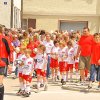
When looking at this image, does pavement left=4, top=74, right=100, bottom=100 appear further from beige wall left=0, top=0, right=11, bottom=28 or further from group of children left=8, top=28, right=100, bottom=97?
beige wall left=0, top=0, right=11, bottom=28

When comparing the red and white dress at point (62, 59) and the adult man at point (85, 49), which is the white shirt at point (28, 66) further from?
the red and white dress at point (62, 59)

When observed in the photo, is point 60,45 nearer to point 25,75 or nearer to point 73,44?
point 73,44

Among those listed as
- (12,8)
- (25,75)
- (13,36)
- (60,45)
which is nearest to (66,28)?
(12,8)

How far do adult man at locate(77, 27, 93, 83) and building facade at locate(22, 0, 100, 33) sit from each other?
27.2 metres

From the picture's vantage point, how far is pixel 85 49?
15.8 m

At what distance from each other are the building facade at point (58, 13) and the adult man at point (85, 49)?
27181 millimetres

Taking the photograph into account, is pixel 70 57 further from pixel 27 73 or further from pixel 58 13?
pixel 58 13

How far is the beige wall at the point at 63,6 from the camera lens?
4281 centimetres

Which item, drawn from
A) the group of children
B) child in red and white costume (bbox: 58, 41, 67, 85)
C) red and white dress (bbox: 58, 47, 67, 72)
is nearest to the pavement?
the group of children

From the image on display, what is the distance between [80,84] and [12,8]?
Answer: 1703cm

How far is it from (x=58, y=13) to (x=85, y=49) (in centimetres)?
2753

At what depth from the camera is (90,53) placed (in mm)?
15773

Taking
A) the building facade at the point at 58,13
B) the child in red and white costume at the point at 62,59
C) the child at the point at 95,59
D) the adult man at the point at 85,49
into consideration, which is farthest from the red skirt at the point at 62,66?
the building facade at the point at 58,13

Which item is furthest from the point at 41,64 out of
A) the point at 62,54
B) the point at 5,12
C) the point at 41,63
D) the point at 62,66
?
the point at 5,12
